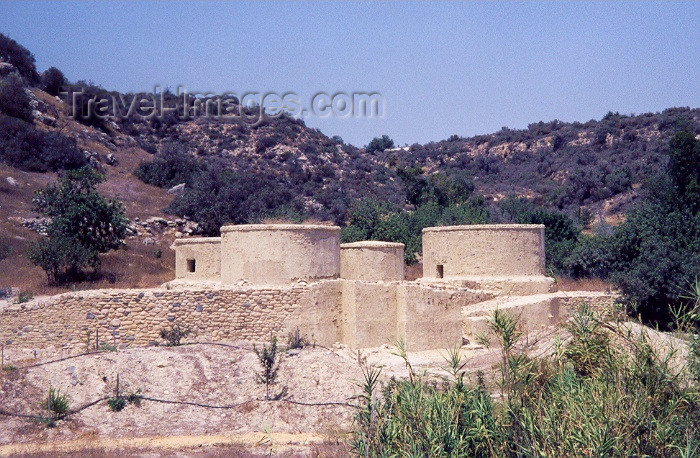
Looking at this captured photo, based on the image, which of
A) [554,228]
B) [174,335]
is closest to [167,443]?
[174,335]

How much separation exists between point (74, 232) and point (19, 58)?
26626 mm

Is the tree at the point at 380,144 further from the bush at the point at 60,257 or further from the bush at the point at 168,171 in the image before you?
the bush at the point at 60,257

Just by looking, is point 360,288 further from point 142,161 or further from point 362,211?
point 142,161

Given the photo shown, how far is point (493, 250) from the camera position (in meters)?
18.0

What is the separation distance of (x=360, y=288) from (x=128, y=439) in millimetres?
6131

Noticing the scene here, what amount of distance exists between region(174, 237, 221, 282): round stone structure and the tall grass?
9983 millimetres

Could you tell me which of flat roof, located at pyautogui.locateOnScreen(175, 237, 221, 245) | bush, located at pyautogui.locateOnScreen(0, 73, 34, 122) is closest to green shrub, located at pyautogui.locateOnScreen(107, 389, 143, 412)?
flat roof, located at pyautogui.locateOnScreen(175, 237, 221, 245)

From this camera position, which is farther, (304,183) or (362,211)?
(304,183)

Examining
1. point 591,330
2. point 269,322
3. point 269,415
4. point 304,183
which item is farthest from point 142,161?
point 591,330

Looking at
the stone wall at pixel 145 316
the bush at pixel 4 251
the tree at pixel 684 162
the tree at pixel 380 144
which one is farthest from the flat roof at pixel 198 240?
the tree at pixel 380 144

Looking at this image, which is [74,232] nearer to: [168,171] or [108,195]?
[108,195]

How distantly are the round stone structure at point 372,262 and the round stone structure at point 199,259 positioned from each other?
3.66 m

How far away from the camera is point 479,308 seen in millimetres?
16469

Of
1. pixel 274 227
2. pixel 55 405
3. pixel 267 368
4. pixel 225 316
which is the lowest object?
pixel 55 405
